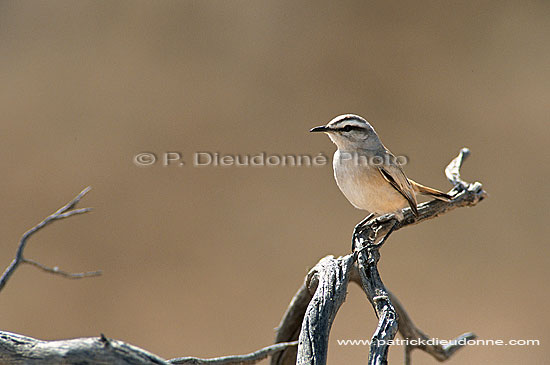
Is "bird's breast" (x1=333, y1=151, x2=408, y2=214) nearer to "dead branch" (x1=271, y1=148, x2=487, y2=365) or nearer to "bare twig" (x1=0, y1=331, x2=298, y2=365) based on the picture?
"dead branch" (x1=271, y1=148, x2=487, y2=365)

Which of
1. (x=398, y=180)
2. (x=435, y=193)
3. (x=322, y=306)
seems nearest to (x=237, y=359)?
(x=322, y=306)

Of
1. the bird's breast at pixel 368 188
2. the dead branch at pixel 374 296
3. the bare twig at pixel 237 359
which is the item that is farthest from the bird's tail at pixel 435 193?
the bare twig at pixel 237 359

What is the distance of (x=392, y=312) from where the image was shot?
3.68 feet

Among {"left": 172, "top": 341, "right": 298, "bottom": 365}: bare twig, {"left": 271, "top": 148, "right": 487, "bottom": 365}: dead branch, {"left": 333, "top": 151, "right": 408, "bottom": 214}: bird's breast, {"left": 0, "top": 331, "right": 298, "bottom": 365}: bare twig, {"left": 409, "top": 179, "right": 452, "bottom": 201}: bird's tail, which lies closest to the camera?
{"left": 0, "top": 331, "right": 298, "bottom": 365}: bare twig

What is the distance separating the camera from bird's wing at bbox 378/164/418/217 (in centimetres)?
159

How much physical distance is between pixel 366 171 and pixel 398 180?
0.10 metres

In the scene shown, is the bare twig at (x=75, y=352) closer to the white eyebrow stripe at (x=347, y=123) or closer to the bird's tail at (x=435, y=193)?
the white eyebrow stripe at (x=347, y=123)

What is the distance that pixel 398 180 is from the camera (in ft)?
5.23

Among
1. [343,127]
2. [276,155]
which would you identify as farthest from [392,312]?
[276,155]

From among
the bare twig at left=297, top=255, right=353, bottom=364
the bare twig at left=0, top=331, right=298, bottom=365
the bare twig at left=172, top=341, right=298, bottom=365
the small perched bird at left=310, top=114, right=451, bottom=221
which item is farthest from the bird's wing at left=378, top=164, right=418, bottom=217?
the bare twig at left=0, top=331, right=298, bottom=365

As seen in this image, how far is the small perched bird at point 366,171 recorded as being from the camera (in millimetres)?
1570

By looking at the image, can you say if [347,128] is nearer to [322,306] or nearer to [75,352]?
[322,306]

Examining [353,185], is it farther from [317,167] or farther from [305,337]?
[317,167]

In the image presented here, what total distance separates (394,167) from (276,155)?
6.35ft
